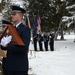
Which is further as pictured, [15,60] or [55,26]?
[55,26]

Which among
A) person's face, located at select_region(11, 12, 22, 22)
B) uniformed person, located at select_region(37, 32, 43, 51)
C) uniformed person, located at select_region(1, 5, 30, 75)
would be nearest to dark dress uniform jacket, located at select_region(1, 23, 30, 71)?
uniformed person, located at select_region(1, 5, 30, 75)

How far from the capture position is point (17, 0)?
5212 centimetres

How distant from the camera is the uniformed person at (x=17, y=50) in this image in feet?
15.5

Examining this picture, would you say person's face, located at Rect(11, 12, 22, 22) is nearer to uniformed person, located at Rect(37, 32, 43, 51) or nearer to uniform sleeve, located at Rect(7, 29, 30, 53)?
uniform sleeve, located at Rect(7, 29, 30, 53)

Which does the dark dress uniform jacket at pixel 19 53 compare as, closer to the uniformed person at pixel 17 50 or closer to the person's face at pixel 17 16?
the uniformed person at pixel 17 50

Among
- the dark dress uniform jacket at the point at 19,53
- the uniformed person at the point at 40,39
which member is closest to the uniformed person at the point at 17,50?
the dark dress uniform jacket at the point at 19,53

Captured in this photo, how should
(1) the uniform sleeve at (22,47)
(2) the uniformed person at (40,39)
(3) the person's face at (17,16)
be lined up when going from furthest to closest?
(2) the uniformed person at (40,39) → (3) the person's face at (17,16) → (1) the uniform sleeve at (22,47)

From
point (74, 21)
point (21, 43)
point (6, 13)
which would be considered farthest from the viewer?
point (6, 13)

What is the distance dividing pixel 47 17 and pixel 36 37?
22.1 metres

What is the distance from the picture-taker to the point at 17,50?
472 centimetres

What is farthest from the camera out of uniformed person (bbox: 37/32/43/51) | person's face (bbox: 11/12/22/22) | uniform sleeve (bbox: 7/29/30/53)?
uniformed person (bbox: 37/32/43/51)

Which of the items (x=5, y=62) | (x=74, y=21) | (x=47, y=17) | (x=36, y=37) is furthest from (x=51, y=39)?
(x=47, y=17)

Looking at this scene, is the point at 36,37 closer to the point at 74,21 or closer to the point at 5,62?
the point at 74,21

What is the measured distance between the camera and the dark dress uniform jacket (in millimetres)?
4730
